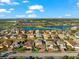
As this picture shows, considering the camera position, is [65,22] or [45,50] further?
[65,22]

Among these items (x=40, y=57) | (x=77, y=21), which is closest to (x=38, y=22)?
(x=77, y=21)

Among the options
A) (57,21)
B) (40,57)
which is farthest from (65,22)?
(40,57)

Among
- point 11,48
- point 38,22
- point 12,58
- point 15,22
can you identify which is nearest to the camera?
point 12,58

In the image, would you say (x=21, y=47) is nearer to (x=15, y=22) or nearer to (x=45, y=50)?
(x=45, y=50)

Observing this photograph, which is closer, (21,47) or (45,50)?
(45,50)

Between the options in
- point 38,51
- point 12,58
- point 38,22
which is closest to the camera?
point 12,58

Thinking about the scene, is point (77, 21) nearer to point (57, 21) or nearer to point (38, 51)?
point (57, 21)

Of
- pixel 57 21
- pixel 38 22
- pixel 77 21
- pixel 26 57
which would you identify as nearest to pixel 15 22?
pixel 38 22

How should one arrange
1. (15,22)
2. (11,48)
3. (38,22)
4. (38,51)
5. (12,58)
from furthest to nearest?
(38,22), (15,22), (11,48), (38,51), (12,58)

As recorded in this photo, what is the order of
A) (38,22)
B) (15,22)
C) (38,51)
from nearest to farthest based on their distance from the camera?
(38,51), (15,22), (38,22)
